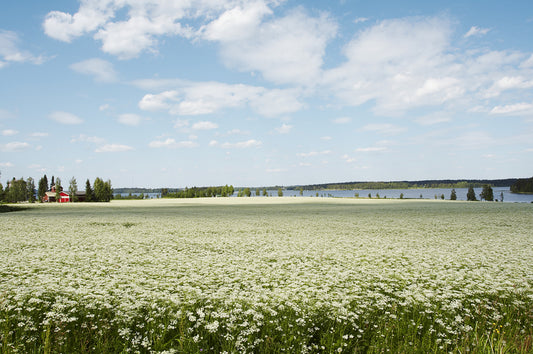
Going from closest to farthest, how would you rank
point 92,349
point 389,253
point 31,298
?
point 92,349, point 31,298, point 389,253

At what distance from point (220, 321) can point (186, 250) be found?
38.3 ft

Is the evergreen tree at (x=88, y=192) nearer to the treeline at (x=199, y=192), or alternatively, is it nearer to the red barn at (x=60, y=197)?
the red barn at (x=60, y=197)

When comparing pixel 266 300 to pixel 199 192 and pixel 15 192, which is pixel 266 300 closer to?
pixel 15 192

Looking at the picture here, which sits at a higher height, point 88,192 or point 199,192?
point 88,192

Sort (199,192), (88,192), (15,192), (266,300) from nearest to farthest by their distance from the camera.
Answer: (266,300)
(88,192)
(15,192)
(199,192)

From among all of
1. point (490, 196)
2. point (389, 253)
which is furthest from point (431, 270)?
point (490, 196)

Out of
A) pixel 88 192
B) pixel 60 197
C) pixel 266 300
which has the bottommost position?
pixel 266 300

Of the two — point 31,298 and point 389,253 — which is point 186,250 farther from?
point 389,253

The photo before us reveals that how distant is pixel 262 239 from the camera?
80.1 feet

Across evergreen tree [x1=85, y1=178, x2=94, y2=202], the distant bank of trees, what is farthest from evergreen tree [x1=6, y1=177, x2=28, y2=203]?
evergreen tree [x1=85, y1=178, x2=94, y2=202]

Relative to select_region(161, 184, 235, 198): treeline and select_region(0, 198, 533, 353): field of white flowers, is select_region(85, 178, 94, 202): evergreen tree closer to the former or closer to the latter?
select_region(161, 184, 235, 198): treeline

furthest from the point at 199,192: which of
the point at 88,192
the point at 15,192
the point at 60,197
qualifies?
the point at 15,192

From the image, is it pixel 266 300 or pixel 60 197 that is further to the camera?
pixel 60 197

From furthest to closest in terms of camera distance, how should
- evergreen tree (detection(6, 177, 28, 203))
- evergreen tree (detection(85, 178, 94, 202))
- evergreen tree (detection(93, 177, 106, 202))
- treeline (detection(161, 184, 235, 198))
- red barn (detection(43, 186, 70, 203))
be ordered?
treeline (detection(161, 184, 235, 198)) → red barn (detection(43, 186, 70, 203)) → evergreen tree (detection(6, 177, 28, 203)) → evergreen tree (detection(93, 177, 106, 202)) → evergreen tree (detection(85, 178, 94, 202))
